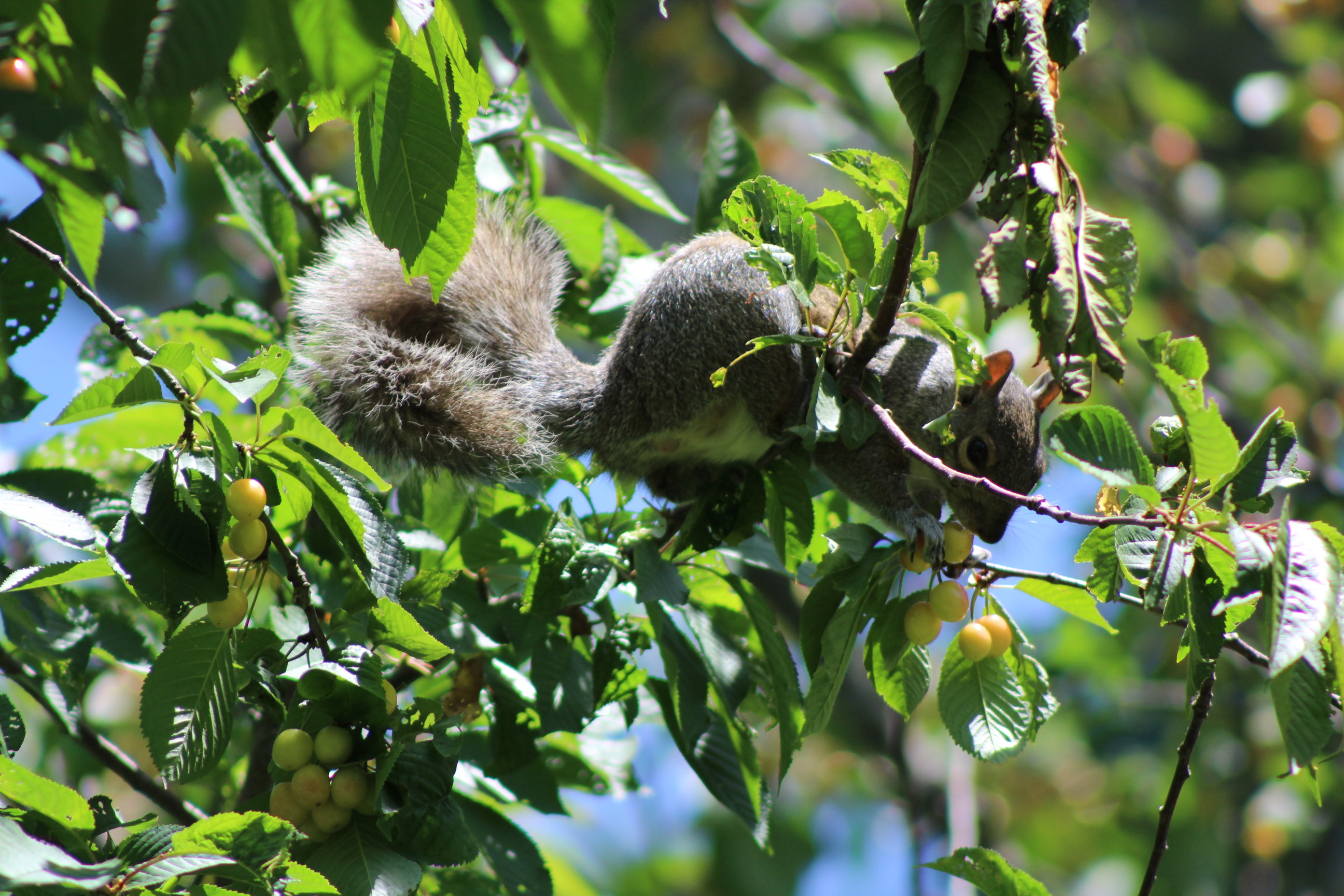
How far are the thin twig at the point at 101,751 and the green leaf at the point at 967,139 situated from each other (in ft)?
6.21

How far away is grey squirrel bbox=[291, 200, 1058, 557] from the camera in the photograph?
9.48ft

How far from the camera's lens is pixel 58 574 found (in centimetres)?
178

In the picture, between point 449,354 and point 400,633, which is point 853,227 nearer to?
point 400,633

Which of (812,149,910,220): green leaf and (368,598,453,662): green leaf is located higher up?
(812,149,910,220): green leaf

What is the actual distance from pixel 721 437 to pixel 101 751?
1758mm

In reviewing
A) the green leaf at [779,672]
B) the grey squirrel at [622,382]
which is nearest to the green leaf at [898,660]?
the green leaf at [779,672]

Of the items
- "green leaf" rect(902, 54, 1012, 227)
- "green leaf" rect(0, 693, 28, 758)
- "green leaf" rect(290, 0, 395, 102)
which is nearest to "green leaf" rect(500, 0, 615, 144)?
"green leaf" rect(290, 0, 395, 102)

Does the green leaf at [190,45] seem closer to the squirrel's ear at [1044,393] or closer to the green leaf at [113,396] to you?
the green leaf at [113,396]

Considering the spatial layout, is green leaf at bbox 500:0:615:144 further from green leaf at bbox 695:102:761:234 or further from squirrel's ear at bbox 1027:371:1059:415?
squirrel's ear at bbox 1027:371:1059:415

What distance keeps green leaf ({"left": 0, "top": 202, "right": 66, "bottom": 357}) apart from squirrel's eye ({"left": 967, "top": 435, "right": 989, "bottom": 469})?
2549mm

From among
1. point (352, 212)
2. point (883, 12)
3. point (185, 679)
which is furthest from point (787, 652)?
point (883, 12)

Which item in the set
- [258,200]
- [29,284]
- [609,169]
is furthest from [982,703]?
[258,200]

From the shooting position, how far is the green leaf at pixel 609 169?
9.86ft

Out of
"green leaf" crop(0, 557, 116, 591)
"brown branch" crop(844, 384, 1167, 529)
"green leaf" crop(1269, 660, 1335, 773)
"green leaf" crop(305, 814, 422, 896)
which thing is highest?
"brown branch" crop(844, 384, 1167, 529)
